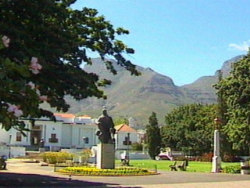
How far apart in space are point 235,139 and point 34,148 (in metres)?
49.9

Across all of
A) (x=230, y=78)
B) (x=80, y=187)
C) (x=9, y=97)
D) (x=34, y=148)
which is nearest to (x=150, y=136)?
(x=34, y=148)

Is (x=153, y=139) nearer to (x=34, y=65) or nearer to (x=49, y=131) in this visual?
(x=49, y=131)

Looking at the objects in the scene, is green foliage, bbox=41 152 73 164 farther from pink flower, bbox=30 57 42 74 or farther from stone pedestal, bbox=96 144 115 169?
pink flower, bbox=30 57 42 74

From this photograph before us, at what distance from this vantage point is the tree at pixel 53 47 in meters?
9.91

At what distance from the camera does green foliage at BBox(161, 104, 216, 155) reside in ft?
231

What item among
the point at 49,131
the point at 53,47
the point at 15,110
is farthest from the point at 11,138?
the point at 15,110

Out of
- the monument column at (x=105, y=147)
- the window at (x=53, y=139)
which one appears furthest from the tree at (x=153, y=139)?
the monument column at (x=105, y=147)

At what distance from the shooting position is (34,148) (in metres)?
78.1

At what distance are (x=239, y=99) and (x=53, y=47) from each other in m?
24.2

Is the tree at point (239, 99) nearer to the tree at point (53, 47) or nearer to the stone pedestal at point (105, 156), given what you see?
the stone pedestal at point (105, 156)

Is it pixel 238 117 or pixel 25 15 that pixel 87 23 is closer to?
pixel 25 15

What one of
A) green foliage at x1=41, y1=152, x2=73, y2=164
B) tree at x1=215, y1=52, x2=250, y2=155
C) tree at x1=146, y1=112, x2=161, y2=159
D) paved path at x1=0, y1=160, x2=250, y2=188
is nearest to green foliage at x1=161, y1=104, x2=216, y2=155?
tree at x1=146, y1=112, x2=161, y2=159

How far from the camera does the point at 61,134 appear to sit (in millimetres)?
84688

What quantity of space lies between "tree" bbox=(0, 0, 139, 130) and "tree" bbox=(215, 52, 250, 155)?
1843cm
